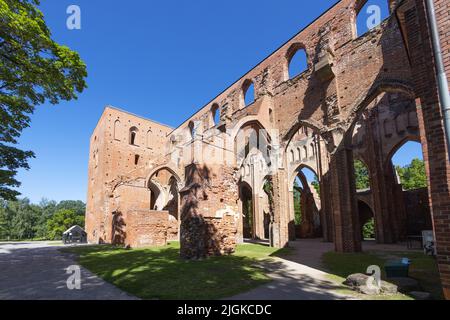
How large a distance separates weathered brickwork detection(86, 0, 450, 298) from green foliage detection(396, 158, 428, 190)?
401 inches

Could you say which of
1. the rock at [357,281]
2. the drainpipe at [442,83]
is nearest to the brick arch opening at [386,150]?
the rock at [357,281]

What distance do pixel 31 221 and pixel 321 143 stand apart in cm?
5959

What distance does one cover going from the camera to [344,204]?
511 inches

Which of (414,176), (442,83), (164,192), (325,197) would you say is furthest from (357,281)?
(414,176)

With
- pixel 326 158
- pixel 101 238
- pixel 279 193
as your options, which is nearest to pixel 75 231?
pixel 101 238

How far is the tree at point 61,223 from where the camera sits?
44938mm

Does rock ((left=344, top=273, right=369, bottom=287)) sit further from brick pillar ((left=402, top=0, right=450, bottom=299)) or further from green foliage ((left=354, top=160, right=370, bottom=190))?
green foliage ((left=354, top=160, right=370, bottom=190))

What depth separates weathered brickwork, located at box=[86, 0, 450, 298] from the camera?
16.5 ft

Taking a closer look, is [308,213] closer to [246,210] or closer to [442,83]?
[246,210]

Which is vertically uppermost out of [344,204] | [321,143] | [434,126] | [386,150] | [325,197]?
[321,143]

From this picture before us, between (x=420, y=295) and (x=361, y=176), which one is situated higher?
(x=361, y=176)

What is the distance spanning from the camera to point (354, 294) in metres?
5.29
